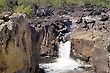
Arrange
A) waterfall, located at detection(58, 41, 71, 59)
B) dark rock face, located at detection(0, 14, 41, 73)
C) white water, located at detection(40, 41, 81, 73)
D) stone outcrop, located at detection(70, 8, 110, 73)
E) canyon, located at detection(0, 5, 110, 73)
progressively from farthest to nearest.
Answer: waterfall, located at detection(58, 41, 71, 59) → white water, located at detection(40, 41, 81, 73) → stone outcrop, located at detection(70, 8, 110, 73) → canyon, located at detection(0, 5, 110, 73) → dark rock face, located at detection(0, 14, 41, 73)

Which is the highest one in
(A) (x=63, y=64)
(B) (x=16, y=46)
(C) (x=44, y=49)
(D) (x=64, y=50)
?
(B) (x=16, y=46)

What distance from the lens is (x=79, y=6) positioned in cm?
13738

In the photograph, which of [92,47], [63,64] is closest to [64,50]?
[92,47]

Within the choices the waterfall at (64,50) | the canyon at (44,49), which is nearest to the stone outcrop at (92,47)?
the canyon at (44,49)

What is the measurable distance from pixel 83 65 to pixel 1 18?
16.4 meters

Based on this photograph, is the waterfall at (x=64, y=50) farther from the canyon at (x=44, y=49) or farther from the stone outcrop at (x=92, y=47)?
the stone outcrop at (x=92, y=47)

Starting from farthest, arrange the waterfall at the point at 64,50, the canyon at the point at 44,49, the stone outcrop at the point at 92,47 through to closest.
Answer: the waterfall at the point at 64,50, the stone outcrop at the point at 92,47, the canyon at the point at 44,49

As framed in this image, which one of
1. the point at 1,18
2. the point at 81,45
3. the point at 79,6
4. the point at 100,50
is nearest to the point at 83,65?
the point at 81,45

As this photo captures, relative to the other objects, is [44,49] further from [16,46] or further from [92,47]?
[16,46]

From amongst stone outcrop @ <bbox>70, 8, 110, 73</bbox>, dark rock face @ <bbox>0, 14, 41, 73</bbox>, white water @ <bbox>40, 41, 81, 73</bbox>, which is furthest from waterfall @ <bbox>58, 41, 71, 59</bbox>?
dark rock face @ <bbox>0, 14, 41, 73</bbox>

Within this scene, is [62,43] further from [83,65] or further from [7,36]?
[7,36]

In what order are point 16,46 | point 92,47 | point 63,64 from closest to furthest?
point 16,46 < point 63,64 < point 92,47

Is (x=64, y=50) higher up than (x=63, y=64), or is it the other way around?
(x=64, y=50)

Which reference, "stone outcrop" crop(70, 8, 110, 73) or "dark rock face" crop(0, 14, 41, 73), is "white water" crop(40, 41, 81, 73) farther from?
"dark rock face" crop(0, 14, 41, 73)
